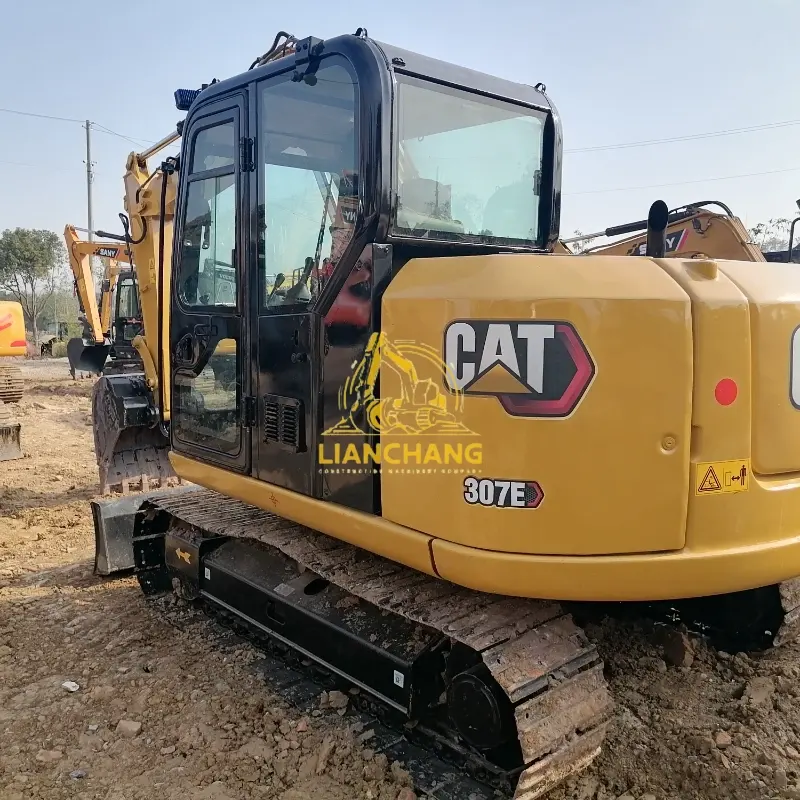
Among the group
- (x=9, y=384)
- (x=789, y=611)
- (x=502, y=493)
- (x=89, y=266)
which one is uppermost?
(x=89, y=266)

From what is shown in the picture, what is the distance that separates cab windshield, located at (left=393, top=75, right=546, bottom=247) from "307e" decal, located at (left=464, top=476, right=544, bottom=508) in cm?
97

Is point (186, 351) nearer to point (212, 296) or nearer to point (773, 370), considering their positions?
point (212, 296)

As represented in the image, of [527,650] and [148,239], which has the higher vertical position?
[148,239]

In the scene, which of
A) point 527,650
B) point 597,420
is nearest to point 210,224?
point 597,420

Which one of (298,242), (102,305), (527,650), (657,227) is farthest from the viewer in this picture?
(102,305)

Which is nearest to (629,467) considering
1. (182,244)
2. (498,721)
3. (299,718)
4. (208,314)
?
(498,721)

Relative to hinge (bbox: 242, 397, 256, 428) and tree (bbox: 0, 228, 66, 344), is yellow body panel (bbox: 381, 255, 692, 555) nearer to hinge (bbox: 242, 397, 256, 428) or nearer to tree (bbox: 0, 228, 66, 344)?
A: hinge (bbox: 242, 397, 256, 428)

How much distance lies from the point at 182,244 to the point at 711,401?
266 cm

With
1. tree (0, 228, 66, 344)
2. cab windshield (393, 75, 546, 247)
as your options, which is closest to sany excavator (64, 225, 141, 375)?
cab windshield (393, 75, 546, 247)

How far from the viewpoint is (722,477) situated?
239cm

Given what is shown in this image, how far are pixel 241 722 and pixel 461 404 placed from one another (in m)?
1.83

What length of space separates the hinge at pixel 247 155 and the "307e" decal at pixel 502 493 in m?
1.71

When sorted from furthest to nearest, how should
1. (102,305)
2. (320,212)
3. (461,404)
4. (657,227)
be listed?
(102,305)
(320,212)
(657,227)
(461,404)

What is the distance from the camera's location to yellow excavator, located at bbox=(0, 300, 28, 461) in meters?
8.69
